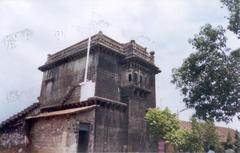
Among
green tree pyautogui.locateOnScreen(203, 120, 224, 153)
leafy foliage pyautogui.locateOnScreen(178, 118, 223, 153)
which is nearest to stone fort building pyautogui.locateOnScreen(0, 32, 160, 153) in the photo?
leafy foliage pyautogui.locateOnScreen(178, 118, 223, 153)

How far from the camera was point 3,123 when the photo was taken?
3297 centimetres

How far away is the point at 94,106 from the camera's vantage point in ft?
85.7

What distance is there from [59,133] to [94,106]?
3940 millimetres

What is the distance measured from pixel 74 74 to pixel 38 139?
7.98m

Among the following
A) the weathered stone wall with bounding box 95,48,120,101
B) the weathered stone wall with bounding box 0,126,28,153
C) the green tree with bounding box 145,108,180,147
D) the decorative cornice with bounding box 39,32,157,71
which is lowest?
the weathered stone wall with bounding box 0,126,28,153

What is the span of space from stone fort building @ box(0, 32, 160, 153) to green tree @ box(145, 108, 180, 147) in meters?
0.77

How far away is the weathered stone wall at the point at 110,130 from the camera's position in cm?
2641

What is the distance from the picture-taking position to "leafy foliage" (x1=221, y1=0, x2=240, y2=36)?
21.6 metres

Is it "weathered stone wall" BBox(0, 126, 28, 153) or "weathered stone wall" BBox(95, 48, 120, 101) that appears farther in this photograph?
"weathered stone wall" BBox(0, 126, 28, 153)

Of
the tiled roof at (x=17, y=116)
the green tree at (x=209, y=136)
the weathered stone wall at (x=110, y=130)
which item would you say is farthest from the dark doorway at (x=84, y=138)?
the green tree at (x=209, y=136)

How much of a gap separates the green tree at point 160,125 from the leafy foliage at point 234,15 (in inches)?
474

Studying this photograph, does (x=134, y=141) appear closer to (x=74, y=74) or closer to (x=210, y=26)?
(x=74, y=74)

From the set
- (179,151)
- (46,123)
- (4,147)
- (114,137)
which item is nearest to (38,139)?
(46,123)

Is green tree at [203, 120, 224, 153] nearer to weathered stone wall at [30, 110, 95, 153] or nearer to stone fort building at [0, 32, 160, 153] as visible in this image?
stone fort building at [0, 32, 160, 153]
